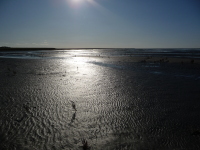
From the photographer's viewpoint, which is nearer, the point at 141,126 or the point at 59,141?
the point at 59,141

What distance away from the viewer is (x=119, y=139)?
415 cm

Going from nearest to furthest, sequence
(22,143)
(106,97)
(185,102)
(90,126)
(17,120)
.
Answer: (22,143), (90,126), (17,120), (185,102), (106,97)

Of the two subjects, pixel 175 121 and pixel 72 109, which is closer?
pixel 175 121

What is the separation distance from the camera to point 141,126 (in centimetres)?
484

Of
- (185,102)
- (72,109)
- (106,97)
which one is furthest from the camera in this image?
(106,97)

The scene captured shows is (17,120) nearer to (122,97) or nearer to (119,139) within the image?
(119,139)

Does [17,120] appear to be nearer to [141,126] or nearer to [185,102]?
[141,126]

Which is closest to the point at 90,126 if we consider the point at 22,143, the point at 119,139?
the point at 119,139

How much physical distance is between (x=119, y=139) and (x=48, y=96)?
4863mm

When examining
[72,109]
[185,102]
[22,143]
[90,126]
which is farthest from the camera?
[185,102]

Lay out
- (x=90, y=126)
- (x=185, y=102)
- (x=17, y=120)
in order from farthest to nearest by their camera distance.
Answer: (x=185, y=102), (x=17, y=120), (x=90, y=126)

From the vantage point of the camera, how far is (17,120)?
16.8 ft

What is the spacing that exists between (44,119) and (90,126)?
5.83 feet

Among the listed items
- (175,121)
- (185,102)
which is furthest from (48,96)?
(185,102)
